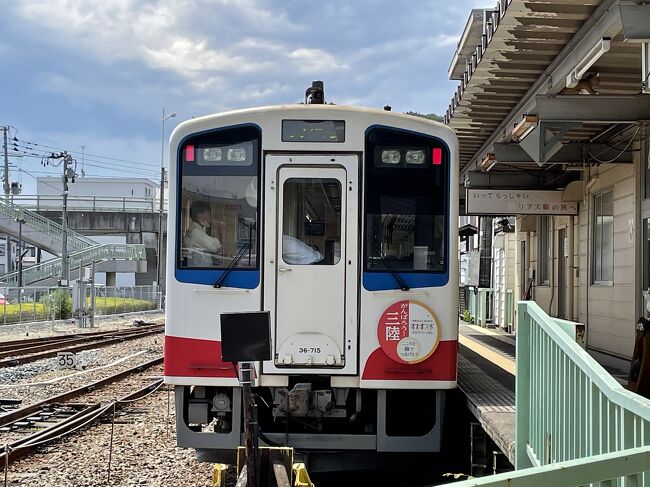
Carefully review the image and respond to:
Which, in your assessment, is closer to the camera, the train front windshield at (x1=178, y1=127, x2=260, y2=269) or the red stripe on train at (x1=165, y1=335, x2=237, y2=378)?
the red stripe on train at (x1=165, y1=335, x2=237, y2=378)

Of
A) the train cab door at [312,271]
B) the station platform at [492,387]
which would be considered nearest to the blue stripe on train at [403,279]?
the train cab door at [312,271]

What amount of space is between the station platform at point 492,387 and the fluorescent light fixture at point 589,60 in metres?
2.81

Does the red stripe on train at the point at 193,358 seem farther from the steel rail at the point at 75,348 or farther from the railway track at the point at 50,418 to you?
the steel rail at the point at 75,348

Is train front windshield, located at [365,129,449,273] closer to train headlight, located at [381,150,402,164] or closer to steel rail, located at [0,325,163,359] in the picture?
train headlight, located at [381,150,402,164]

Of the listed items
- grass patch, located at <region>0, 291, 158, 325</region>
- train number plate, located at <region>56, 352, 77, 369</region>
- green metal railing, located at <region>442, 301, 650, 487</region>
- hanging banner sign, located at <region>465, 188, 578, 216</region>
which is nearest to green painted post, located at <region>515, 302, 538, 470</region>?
green metal railing, located at <region>442, 301, 650, 487</region>

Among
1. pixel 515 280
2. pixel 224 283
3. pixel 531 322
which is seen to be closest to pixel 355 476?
pixel 224 283

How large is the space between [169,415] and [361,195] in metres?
5.12

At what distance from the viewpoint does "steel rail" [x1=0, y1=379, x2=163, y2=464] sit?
750cm

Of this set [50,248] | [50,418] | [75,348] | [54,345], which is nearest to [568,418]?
[50,418]

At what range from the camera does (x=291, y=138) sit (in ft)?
19.9

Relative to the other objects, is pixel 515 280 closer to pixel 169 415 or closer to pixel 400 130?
pixel 169 415

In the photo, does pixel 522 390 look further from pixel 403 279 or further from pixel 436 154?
pixel 436 154

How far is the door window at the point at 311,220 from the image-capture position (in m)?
6.02

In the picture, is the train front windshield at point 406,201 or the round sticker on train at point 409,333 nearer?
the round sticker on train at point 409,333
